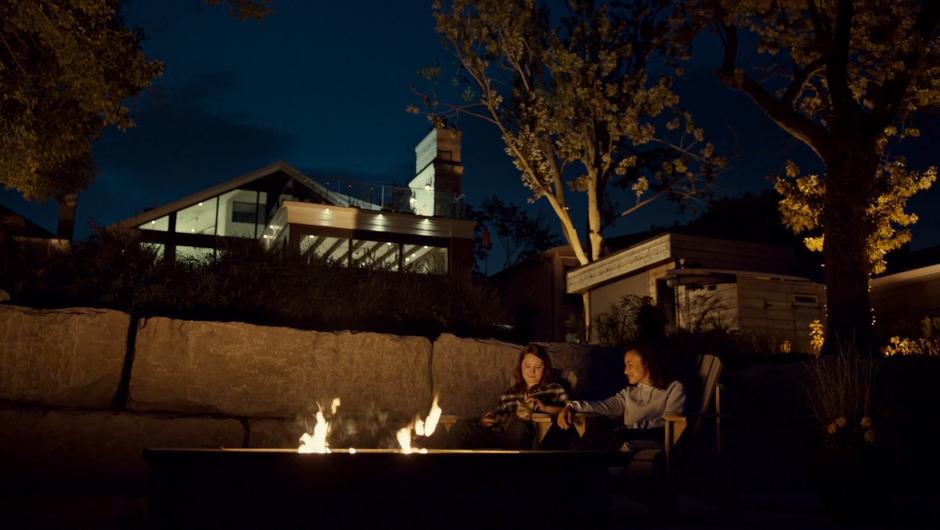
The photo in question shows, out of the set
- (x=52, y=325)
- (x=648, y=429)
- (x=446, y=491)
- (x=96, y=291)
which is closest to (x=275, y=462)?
(x=446, y=491)

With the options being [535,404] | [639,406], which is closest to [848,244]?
[639,406]

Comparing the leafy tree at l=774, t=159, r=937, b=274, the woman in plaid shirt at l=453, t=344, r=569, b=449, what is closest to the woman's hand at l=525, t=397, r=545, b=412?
the woman in plaid shirt at l=453, t=344, r=569, b=449

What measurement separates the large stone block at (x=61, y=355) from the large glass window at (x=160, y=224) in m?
19.0

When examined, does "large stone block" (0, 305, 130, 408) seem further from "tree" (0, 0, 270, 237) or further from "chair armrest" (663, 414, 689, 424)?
"chair armrest" (663, 414, 689, 424)

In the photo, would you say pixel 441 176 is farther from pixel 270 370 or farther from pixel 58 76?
pixel 270 370

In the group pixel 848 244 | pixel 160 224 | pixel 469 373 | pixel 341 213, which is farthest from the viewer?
pixel 160 224

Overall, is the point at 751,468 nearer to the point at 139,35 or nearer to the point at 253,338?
the point at 253,338

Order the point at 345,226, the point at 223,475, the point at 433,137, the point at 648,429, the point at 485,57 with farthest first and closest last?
the point at 433,137 < the point at 345,226 < the point at 485,57 < the point at 648,429 < the point at 223,475

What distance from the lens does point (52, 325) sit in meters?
5.21

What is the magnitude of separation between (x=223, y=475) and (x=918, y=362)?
621 centimetres

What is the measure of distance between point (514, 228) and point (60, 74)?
27.6 metres

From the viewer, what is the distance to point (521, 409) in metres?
4.92

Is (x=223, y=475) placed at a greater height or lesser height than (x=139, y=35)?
lesser

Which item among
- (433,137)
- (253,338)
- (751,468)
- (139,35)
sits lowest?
(751,468)
